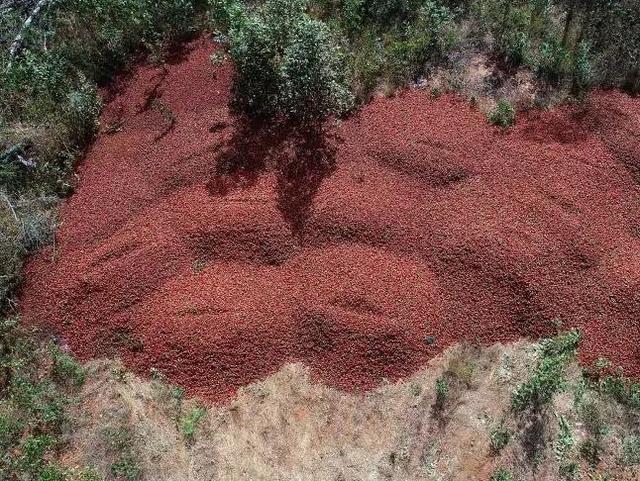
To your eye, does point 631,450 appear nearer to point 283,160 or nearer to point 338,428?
point 338,428

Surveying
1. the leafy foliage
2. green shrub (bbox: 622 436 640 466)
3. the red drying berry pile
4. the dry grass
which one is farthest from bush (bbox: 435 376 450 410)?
the leafy foliage

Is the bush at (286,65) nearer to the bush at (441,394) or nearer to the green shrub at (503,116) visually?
the green shrub at (503,116)

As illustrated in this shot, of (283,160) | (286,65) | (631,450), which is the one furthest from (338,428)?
(286,65)

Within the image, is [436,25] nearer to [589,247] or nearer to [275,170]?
[275,170]

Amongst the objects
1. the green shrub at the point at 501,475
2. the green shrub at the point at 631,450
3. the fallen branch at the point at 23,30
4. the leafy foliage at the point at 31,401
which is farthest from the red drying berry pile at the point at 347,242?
the fallen branch at the point at 23,30

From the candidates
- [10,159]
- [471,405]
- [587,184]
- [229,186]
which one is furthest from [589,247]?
[10,159]
